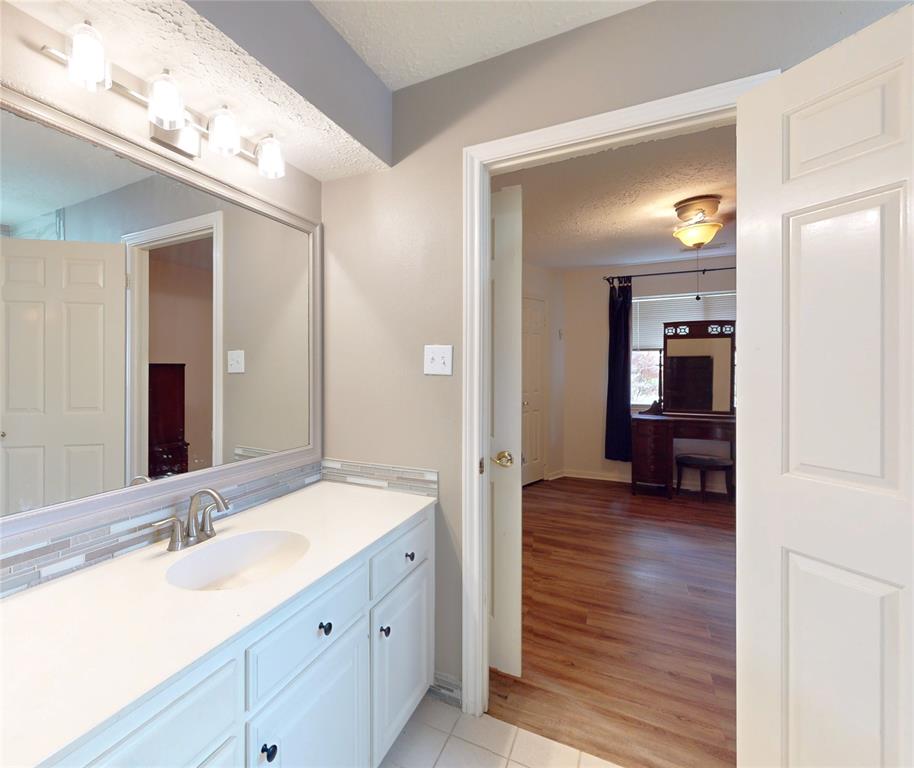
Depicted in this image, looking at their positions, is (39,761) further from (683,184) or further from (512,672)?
(683,184)

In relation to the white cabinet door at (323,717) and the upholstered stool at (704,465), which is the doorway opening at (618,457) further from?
the white cabinet door at (323,717)

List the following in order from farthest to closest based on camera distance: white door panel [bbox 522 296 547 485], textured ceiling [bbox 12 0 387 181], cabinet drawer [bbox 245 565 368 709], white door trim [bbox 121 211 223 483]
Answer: white door panel [bbox 522 296 547 485] → white door trim [bbox 121 211 223 483] → textured ceiling [bbox 12 0 387 181] → cabinet drawer [bbox 245 565 368 709]

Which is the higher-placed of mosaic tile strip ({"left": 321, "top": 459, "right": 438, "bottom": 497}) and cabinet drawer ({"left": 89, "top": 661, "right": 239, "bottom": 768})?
mosaic tile strip ({"left": 321, "top": 459, "right": 438, "bottom": 497})

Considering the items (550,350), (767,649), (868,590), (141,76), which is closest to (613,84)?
(141,76)

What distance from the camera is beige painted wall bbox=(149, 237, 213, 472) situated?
122 centimetres

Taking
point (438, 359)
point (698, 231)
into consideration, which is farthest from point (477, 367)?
point (698, 231)

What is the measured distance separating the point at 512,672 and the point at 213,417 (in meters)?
1.57

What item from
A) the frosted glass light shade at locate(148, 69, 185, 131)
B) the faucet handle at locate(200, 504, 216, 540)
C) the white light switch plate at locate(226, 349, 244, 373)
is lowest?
the faucet handle at locate(200, 504, 216, 540)

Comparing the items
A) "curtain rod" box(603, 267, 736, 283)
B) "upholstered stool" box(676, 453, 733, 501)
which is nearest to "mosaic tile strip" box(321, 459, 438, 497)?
"upholstered stool" box(676, 453, 733, 501)

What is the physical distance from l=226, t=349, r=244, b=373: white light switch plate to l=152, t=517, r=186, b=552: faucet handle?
546 millimetres

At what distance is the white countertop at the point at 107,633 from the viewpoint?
1.82 ft

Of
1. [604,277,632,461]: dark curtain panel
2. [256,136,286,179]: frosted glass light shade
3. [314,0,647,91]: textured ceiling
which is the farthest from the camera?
[604,277,632,461]: dark curtain panel

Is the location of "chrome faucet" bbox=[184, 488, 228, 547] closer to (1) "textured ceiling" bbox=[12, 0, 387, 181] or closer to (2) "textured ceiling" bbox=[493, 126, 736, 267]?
(1) "textured ceiling" bbox=[12, 0, 387, 181]

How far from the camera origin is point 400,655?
1.30 metres
